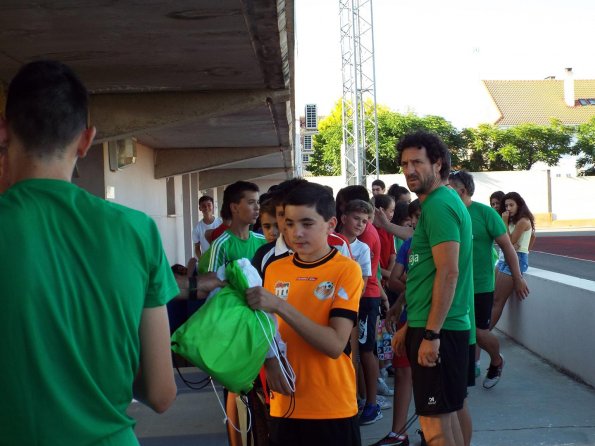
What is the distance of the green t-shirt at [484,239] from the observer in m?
6.66

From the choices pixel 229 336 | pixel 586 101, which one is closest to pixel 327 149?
pixel 586 101

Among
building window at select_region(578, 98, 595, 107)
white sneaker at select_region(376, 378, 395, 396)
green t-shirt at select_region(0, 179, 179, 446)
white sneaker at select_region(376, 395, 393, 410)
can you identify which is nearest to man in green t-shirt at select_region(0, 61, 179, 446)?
green t-shirt at select_region(0, 179, 179, 446)

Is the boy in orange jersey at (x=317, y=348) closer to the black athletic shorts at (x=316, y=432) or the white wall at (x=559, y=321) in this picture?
the black athletic shorts at (x=316, y=432)

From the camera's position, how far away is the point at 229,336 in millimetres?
2768

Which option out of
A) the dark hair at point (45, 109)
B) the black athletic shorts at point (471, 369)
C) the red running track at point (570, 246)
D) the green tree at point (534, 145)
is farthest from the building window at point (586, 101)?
the dark hair at point (45, 109)

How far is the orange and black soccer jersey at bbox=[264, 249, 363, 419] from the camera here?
3354 millimetres

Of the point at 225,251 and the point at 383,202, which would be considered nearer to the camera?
the point at 225,251

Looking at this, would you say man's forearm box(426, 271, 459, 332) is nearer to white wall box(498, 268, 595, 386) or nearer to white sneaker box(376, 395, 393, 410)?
white sneaker box(376, 395, 393, 410)

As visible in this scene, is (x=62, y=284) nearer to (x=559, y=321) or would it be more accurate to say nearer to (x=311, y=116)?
(x=559, y=321)

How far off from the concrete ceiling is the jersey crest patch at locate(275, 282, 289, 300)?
1.96m

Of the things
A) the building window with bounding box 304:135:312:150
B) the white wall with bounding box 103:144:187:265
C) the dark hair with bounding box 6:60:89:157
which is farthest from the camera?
the building window with bounding box 304:135:312:150

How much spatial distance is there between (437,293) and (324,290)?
0.89 meters

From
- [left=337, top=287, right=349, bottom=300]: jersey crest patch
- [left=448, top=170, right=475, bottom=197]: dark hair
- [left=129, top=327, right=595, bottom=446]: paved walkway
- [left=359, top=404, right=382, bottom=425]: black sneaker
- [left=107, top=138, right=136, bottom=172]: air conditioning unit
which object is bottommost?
[left=129, top=327, right=595, bottom=446]: paved walkway

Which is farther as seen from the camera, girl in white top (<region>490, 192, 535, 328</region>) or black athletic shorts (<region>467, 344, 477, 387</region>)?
girl in white top (<region>490, 192, 535, 328</region>)
